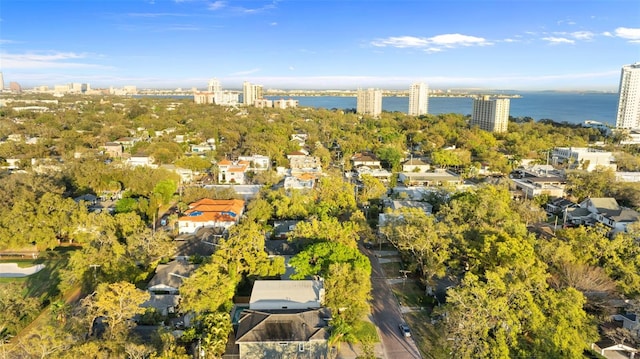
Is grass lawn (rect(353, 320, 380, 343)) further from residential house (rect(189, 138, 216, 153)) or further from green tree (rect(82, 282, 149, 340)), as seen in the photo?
residential house (rect(189, 138, 216, 153))

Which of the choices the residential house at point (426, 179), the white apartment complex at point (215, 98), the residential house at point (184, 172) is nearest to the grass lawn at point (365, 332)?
the residential house at point (426, 179)

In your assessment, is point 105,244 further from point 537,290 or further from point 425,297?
point 537,290

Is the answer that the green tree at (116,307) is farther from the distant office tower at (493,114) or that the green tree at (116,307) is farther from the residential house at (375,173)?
Result: the distant office tower at (493,114)

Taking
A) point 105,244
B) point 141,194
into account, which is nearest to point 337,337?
point 105,244

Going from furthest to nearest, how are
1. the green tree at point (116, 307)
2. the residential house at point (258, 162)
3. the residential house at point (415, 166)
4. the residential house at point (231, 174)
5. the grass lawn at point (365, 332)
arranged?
the residential house at point (415, 166) → the residential house at point (258, 162) → the residential house at point (231, 174) → the grass lawn at point (365, 332) → the green tree at point (116, 307)

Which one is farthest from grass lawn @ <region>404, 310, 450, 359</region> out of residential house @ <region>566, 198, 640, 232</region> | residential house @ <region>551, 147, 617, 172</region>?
residential house @ <region>551, 147, 617, 172</region>
